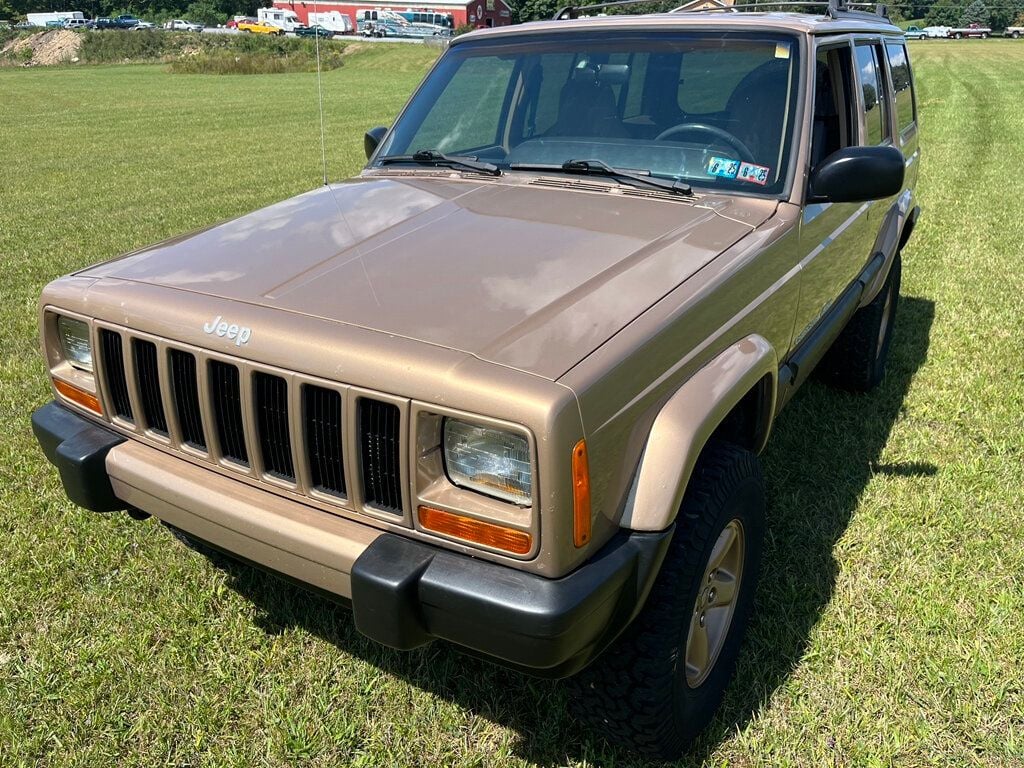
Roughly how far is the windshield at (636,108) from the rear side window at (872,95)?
0.96 m

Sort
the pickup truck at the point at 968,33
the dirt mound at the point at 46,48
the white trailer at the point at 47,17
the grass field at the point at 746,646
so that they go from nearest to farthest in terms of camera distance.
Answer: the grass field at the point at 746,646
the dirt mound at the point at 46,48
the pickup truck at the point at 968,33
the white trailer at the point at 47,17

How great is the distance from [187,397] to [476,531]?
0.90 m

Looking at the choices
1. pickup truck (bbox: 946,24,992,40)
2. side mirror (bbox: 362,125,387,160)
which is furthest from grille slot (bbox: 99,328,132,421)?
pickup truck (bbox: 946,24,992,40)

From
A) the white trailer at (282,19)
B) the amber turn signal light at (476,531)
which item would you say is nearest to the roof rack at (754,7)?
the amber turn signal light at (476,531)

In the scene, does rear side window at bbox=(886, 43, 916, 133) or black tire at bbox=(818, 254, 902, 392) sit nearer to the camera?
black tire at bbox=(818, 254, 902, 392)

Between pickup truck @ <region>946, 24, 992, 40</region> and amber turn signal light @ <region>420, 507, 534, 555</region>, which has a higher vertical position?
amber turn signal light @ <region>420, 507, 534, 555</region>

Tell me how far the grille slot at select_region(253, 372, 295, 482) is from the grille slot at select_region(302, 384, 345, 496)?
2.5 inches

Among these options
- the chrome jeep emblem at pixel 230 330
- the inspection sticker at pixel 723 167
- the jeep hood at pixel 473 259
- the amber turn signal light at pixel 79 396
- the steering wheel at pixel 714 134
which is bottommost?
the amber turn signal light at pixel 79 396

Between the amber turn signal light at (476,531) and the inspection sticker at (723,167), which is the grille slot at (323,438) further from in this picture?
the inspection sticker at (723,167)

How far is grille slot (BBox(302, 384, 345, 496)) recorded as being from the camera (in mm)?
1929

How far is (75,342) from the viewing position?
2504 millimetres

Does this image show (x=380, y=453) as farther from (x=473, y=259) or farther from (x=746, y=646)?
(x=746, y=646)

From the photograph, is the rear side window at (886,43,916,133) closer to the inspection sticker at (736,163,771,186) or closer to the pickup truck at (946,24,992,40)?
the inspection sticker at (736,163,771,186)

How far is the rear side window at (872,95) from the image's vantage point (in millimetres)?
3770
